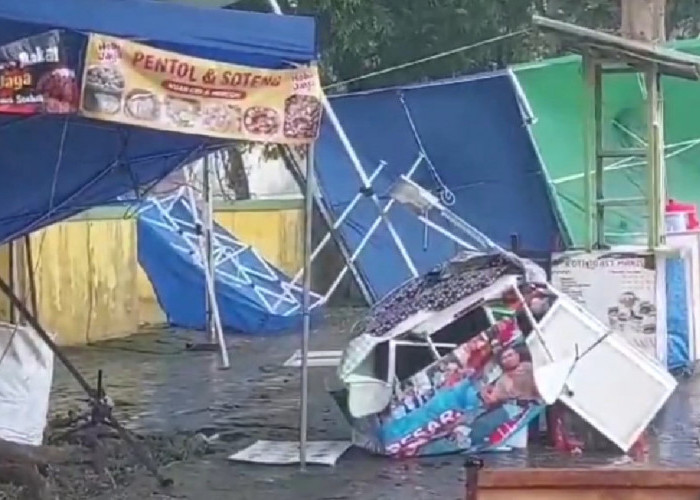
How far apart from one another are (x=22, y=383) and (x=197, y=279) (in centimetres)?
850

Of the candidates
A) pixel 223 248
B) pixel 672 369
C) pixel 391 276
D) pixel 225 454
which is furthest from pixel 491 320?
pixel 223 248

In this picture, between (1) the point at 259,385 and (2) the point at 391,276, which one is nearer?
(1) the point at 259,385

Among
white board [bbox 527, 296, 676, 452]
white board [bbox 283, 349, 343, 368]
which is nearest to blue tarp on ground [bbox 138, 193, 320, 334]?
white board [bbox 283, 349, 343, 368]

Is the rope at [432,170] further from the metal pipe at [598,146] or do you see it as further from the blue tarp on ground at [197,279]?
the blue tarp on ground at [197,279]

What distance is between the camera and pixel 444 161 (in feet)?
50.9

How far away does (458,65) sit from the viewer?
70.6 ft

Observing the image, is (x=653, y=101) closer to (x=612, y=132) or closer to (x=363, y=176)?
(x=612, y=132)

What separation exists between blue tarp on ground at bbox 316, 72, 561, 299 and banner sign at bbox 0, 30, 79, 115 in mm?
7586

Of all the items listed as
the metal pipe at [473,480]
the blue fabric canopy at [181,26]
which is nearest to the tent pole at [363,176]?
the blue fabric canopy at [181,26]

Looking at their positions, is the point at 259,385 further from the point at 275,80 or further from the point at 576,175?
the point at 275,80

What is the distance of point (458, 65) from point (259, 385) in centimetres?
901

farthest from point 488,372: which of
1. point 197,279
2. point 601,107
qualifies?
point 197,279

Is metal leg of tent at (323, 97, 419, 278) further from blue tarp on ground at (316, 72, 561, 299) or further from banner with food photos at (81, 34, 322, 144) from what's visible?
banner with food photos at (81, 34, 322, 144)

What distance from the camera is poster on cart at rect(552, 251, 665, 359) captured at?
1222 cm
